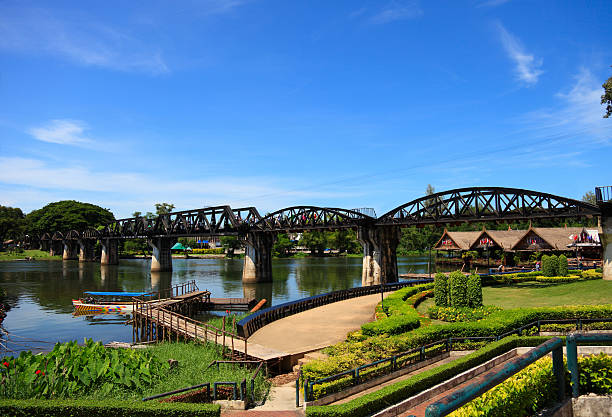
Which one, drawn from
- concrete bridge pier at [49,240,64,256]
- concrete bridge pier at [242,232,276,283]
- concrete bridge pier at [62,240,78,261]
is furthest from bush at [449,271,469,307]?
concrete bridge pier at [49,240,64,256]

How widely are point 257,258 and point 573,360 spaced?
77.4 metres

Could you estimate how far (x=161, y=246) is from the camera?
109 metres

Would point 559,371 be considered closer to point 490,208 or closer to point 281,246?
point 490,208

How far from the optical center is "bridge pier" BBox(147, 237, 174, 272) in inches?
4215

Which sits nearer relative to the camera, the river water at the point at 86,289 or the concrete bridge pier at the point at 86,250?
the river water at the point at 86,289

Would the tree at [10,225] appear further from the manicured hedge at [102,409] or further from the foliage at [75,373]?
the manicured hedge at [102,409]

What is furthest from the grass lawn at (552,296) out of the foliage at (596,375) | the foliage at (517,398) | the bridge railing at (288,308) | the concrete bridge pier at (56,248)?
the concrete bridge pier at (56,248)

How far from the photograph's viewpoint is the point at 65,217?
16700cm

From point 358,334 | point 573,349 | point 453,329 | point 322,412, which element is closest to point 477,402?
point 573,349

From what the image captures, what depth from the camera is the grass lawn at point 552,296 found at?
32.4 m

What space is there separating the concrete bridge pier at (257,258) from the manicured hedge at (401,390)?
66189 mm

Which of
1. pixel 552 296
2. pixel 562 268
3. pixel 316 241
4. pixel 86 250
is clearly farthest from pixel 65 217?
pixel 552 296

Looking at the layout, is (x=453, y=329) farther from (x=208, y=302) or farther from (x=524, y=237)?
(x=524, y=237)

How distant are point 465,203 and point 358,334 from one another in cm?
3814
